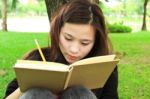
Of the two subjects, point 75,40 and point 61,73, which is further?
point 75,40

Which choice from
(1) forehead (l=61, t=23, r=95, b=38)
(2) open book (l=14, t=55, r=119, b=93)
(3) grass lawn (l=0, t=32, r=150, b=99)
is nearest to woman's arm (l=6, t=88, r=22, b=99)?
(2) open book (l=14, t=55, r=119, b=93)

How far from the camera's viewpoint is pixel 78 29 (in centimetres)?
236

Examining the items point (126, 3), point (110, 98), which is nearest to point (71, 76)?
point (110, 98)

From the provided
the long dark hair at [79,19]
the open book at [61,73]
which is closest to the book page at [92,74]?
the open book at [61,73]

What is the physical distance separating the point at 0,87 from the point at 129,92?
168 cm

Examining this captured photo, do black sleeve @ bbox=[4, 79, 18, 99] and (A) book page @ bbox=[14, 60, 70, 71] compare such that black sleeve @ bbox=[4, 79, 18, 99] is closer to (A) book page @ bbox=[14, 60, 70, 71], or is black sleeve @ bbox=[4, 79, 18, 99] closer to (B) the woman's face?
(B) the woman's face

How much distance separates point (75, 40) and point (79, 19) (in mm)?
125

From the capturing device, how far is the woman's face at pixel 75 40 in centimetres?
233

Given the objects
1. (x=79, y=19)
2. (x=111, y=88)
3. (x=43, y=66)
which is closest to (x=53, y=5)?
(x=111, y=88)

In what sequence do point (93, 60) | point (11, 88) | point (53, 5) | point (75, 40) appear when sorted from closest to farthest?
point (93, 60)
point (75, 40)
point (11, 88)
point (53, 5)

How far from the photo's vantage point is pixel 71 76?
2213mm

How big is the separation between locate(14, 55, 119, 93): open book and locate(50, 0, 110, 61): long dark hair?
0.70 feet

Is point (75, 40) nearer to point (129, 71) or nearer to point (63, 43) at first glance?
point (63, 43)

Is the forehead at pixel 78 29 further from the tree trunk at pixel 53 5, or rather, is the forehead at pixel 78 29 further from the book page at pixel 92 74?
the tree trunk at pixel 53 5
